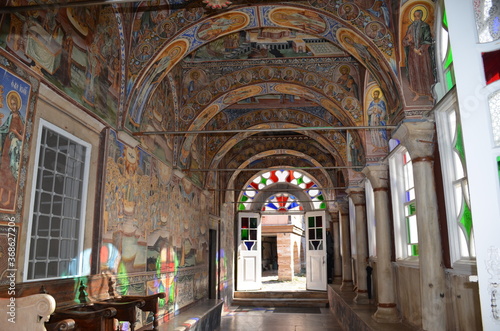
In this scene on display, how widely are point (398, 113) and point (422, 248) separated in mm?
2264

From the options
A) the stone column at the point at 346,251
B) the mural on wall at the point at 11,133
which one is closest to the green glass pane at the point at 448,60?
the mural on wall at the point at 11,133

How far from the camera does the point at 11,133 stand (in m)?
5.12

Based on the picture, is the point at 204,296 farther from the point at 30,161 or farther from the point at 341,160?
the point at 30,161

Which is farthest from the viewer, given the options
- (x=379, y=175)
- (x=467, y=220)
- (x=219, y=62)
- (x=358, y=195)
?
(x=358, y=195)

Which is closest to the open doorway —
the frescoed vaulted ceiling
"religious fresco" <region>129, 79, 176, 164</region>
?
the frescoed vaulted ceiling

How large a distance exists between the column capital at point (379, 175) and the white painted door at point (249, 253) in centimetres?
1258

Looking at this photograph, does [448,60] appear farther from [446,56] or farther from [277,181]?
[277,181]

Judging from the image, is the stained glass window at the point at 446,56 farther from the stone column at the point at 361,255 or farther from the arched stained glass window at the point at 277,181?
the arched stained glass window at the point at 277,181

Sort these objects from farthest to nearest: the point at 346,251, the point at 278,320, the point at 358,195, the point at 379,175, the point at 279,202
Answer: the point at 279,202 < the point at 346,251 < the point at 278,320 < the point at 358,195 < the point at 379,175

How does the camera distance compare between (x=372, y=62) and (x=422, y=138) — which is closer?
(x=422, y=138)

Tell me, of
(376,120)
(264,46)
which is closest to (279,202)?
(376,120)

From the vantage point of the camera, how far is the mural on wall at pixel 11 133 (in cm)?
497

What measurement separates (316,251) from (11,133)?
707 inches

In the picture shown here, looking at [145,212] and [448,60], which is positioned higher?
[448,60]
